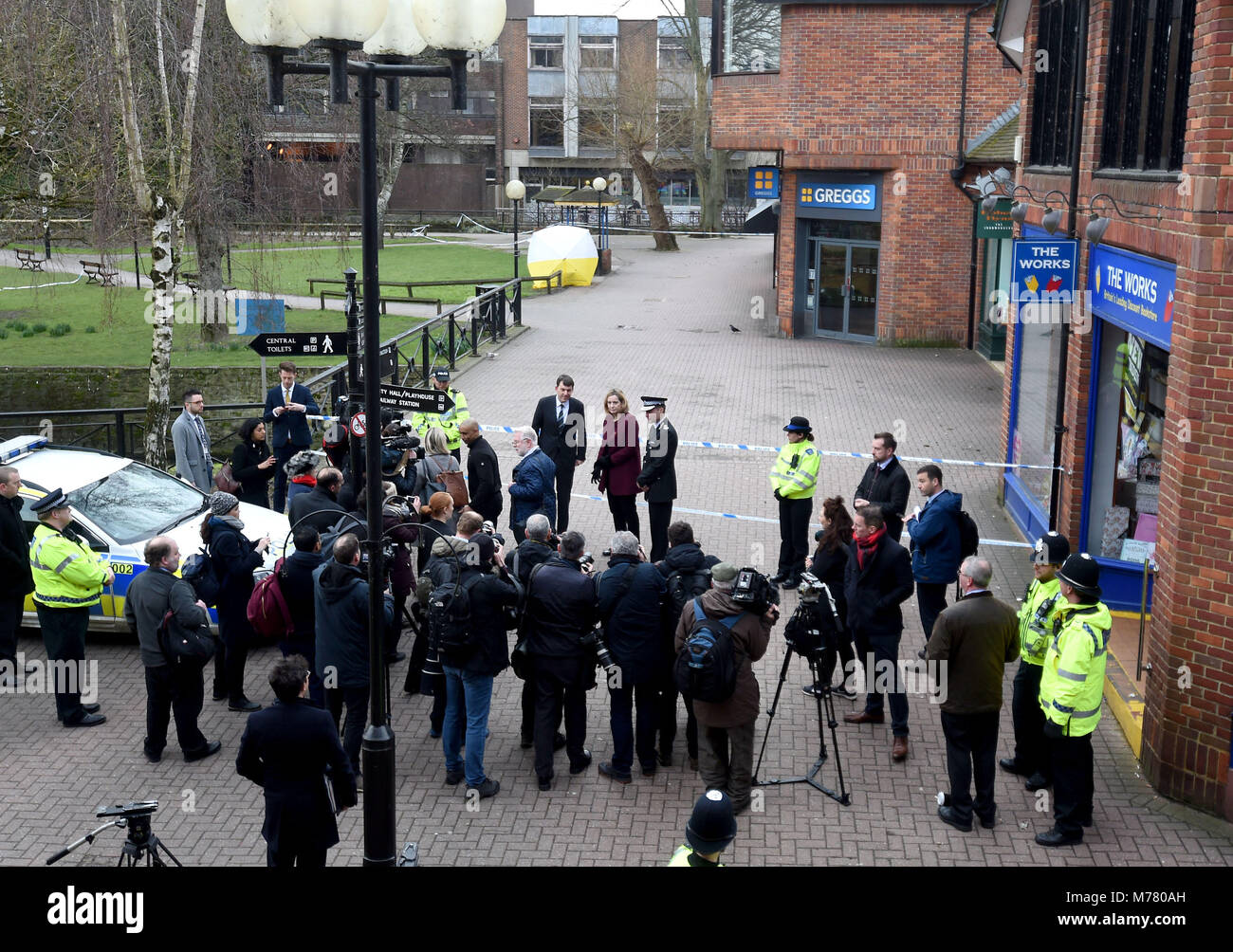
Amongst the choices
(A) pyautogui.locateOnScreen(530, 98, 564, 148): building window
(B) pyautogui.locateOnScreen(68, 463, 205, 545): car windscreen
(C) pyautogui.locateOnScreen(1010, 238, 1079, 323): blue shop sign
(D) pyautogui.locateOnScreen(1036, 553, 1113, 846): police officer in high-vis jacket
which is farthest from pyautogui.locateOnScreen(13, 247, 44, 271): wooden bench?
(A) pyautogui.locateOnScreen(530, 98, 564, 148): building window

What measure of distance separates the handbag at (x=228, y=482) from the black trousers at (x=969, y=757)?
7.87 metres

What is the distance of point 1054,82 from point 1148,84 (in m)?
3.64

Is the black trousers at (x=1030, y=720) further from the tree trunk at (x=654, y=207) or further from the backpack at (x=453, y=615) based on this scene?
the tree trunk at (x=654, y=207)

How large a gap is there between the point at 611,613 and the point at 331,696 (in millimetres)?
2018

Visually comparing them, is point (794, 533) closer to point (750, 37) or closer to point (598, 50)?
point (750, 37)

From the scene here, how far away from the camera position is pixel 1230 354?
770 centimetres

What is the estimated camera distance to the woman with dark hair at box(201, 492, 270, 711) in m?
Answer: 9.38

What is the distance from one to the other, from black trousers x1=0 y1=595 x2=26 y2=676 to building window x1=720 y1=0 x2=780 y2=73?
19.9 meters

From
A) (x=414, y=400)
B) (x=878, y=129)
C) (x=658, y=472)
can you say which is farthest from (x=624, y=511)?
(x=878, y=129)

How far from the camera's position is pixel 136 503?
11.5m

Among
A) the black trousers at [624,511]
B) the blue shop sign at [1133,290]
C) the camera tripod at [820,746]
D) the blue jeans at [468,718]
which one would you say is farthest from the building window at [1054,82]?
the blue jeans at [468,718]

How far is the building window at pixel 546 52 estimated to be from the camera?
7344cm
